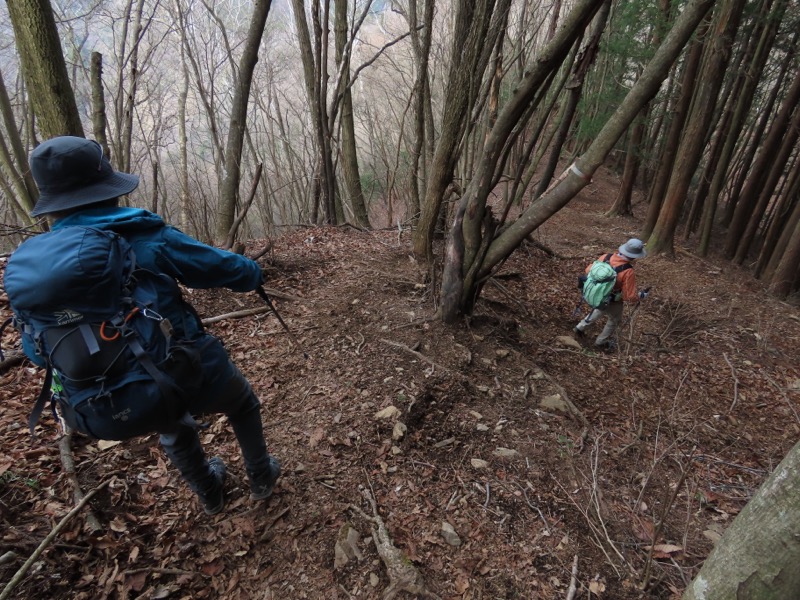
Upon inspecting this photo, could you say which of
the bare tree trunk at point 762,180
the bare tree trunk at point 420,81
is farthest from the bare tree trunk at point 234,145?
the bare tree trunk at point 762,180

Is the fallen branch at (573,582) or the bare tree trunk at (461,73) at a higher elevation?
the bare tree trunk at (461,73)

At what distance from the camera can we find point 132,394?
5.27 feet

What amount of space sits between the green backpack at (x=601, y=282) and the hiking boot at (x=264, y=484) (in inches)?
185

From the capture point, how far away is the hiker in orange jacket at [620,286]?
17.6 feet

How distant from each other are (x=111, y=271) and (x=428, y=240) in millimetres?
4733

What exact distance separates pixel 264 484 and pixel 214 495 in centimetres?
30

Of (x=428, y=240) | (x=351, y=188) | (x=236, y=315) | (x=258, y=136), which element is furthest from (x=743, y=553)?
(x=258, y=136)

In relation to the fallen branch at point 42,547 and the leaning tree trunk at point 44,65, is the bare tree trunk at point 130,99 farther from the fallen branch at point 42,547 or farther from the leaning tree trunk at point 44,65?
the fallen branch at point 42,547

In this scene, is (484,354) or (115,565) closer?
(115,565)

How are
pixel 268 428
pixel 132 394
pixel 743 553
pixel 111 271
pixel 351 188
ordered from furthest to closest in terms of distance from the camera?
pixel 351 188, pixel 268 428, pixel 132 394, pixel 111 271, pixel 743 553

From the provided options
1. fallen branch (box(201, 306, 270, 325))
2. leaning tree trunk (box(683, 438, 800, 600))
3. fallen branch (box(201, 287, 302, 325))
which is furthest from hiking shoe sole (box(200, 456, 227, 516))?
leaning tree trunk (box(683, 438, 800, 600))

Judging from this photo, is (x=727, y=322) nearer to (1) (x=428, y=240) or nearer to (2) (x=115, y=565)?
(1) (x=428, y=240)

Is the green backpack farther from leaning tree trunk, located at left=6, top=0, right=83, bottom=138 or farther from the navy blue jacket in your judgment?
leaning tree trunk, located at left=6, top=0, right=83, bottom=138

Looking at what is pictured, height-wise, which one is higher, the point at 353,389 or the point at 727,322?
the point at 353,389
